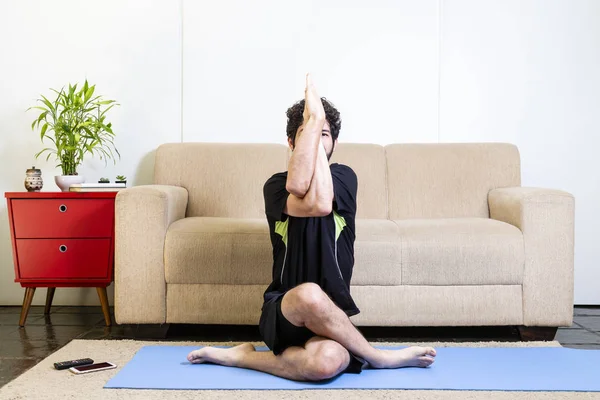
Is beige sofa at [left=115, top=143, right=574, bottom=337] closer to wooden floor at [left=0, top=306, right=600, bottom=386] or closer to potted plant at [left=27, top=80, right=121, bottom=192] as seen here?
wooden floor at [left=0, top=306, right=600, bottom=386]

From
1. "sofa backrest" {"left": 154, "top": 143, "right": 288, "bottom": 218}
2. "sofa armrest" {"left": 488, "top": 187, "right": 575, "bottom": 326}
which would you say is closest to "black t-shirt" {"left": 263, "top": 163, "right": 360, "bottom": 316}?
"sofa armrest" {"left": 488, "top": 187, "right": 575, "bottom": 326}

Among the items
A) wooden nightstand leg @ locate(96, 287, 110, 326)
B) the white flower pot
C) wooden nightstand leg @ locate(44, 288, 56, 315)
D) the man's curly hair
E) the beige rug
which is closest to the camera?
the beige rug

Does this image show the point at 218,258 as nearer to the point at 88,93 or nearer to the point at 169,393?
the point at 169,393

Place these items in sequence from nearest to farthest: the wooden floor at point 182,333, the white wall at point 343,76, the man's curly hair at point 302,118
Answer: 1. the man's curly hair at point 302,118
2. the wooden floor at point 182,333
3. the white wall at point 343,76

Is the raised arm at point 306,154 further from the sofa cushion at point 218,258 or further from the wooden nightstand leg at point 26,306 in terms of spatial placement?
the wooden nightstand leg at point 26,306

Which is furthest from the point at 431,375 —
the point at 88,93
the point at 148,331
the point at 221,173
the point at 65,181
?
the point at 88,93

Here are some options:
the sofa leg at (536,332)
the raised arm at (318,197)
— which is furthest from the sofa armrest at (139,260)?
the sofa leg at (536,332)

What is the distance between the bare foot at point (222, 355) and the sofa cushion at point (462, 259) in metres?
0.87

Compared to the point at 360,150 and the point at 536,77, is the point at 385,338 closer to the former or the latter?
the point at 360,150

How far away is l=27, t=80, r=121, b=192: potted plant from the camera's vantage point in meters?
3.46

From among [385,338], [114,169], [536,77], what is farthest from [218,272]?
[536,77]

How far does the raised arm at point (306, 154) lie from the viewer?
2.11 metres

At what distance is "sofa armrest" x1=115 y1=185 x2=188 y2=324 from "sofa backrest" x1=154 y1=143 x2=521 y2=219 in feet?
1.91

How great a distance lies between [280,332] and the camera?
2172mm
